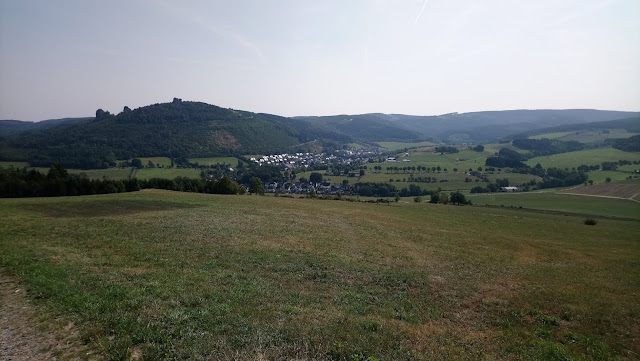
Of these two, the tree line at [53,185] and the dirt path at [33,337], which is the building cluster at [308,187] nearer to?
the tree line at [53,185]

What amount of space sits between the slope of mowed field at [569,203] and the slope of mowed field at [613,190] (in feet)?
27.9

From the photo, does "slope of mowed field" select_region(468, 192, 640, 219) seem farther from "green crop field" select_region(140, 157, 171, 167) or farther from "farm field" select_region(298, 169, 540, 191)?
"green crop field" select_region(140, 157, 171, 167)

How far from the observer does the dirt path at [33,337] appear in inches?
390

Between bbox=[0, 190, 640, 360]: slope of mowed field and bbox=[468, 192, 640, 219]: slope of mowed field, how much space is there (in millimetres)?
69338

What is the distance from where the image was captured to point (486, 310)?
17.4 m

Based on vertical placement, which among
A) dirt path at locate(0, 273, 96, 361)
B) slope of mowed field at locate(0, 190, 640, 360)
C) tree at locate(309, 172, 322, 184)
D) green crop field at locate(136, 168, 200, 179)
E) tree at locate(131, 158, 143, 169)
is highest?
dirt path at locate(0, 273, 96, 361)

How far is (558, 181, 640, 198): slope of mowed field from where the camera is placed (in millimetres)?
114062

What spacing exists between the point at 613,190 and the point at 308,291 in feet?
498

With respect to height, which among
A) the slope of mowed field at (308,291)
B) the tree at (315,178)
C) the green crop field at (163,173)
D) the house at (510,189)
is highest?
the slope of mowed field at (308,291)

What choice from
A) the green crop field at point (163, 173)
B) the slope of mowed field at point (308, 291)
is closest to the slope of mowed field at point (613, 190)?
the slope of mowed field at point (308, 291)

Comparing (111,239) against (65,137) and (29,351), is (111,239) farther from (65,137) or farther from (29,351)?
(65,137)

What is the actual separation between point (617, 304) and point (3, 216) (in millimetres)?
52246

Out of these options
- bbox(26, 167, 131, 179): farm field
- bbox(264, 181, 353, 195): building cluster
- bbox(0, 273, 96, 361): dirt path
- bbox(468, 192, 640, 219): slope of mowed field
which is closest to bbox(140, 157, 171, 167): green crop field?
bbox(26, 167, 131, 179): farm field

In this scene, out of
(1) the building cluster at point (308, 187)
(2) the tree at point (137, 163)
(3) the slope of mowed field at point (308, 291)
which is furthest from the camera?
(2) the tree at point (137, 163)
